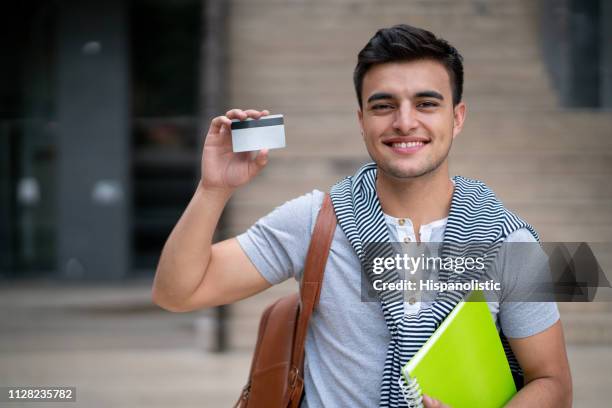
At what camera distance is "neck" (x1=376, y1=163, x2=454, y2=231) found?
2.50 meters

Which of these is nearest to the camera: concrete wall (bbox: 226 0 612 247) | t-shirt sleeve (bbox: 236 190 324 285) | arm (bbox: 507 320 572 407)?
arm (bbox: 507 320 572 407)

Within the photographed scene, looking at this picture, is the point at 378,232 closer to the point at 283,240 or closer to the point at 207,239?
the point at 283,240

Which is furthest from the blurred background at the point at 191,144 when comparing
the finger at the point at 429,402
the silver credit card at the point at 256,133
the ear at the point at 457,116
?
the silver credit card at the point at 256,133

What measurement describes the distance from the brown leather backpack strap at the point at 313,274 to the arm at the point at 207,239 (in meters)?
0.23

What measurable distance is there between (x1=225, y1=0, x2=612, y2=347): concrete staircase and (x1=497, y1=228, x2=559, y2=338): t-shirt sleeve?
5399 millimetres

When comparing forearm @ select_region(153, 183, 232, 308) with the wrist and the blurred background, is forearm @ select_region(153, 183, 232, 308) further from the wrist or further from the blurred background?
the blurred background

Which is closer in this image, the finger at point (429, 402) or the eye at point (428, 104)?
the finger at point (429, 402)

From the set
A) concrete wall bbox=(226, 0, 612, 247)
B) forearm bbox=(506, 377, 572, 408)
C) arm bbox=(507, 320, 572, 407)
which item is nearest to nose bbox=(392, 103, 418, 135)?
arm bbox=(507, 320, 572, 407)

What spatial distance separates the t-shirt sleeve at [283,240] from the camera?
2.55 m

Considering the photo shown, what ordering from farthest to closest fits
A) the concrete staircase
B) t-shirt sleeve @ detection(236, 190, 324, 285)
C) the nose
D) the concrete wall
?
the concrete wall < the concrete staircase < t-shirt sleeve @ detection(236, 190, 324, 285) < the nose

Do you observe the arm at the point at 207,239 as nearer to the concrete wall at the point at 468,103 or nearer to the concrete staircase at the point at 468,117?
the concrete staircase at the point at 468,117

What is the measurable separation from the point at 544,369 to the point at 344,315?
0.54 meters

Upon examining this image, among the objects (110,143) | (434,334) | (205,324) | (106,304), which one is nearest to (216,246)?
(434,334)

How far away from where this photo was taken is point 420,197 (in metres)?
2.50
